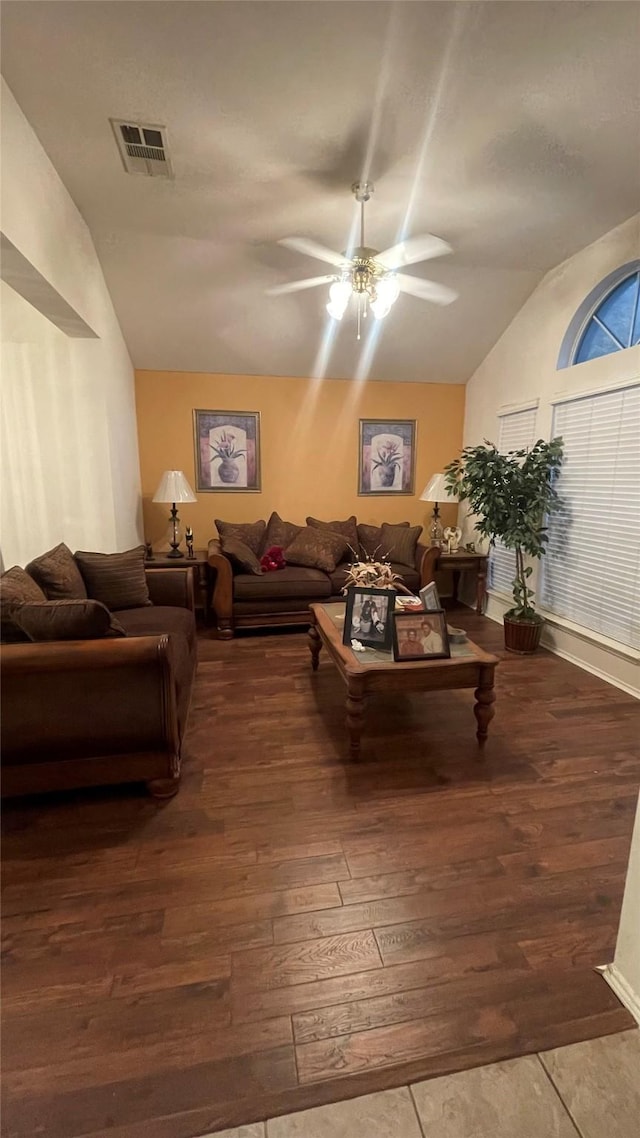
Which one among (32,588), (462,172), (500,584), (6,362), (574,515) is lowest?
(500,584)

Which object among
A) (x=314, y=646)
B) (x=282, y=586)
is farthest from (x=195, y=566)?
(x=314, y=646)

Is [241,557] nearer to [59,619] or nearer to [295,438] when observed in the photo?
[295,438]

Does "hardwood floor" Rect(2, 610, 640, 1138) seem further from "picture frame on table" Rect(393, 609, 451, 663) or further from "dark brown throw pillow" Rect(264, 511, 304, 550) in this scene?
→ "dark brown throw pillow" Rect(264, 511, 304, 550)

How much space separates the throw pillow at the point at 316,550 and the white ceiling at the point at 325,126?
2.03 m

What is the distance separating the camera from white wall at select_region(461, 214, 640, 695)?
10.3ft

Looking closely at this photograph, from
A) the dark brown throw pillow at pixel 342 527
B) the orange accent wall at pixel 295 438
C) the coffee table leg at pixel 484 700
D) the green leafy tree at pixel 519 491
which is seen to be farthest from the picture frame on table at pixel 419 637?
the orange accent wall at pixel 295 438

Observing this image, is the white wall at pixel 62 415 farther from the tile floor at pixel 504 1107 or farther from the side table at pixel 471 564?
the tile floor at pixel 504 1107

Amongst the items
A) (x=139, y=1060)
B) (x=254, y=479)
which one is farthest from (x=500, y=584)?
(x=139, y=1060)

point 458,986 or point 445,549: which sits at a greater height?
point 445,549

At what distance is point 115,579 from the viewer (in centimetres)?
312

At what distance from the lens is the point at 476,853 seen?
5.92 ft

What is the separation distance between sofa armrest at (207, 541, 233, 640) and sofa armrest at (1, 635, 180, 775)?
2040mm

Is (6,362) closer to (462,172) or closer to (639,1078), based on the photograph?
(462,172)

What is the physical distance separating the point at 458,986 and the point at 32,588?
220 centimetres
